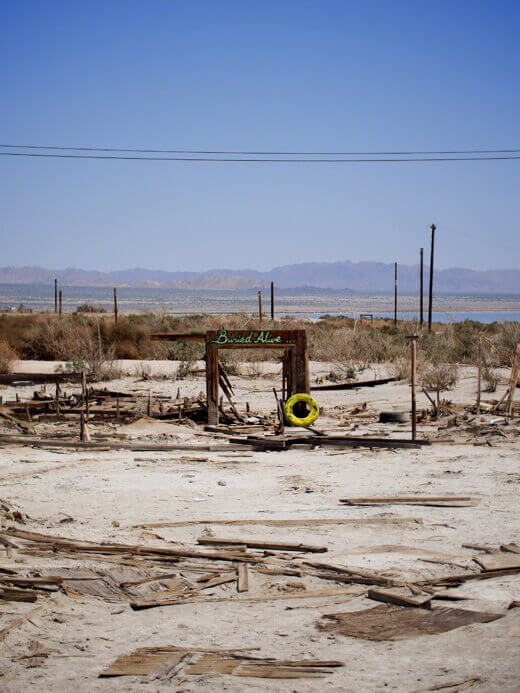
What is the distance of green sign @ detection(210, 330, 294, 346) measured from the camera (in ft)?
52.9

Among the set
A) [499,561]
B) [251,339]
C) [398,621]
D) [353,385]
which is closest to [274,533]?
[499,561]

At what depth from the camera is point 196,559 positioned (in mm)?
7188

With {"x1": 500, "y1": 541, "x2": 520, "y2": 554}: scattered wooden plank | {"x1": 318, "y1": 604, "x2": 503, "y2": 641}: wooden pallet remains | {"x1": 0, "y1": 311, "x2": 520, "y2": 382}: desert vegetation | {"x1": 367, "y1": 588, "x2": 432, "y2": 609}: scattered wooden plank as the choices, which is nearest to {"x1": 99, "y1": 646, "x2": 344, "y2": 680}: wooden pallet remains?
{"x1": 318, "y1": 604, "x2": 503, "y2": 641}: wooden pallet remains

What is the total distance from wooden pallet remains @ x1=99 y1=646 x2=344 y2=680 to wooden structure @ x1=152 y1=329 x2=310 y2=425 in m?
10.7

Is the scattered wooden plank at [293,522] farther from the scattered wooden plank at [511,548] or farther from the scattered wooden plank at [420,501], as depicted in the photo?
the scattered wooden plank at [511,548]

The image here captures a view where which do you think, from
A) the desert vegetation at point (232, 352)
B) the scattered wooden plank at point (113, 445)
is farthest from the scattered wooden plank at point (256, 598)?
the desert vegetation at point (232, 352)

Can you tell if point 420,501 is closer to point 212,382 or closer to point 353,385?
point 212,382

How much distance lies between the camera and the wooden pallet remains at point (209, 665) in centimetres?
494

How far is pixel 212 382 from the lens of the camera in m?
16.1

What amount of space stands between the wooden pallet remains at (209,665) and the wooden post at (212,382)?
10.7 m

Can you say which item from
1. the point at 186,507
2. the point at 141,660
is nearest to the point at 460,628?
the point at 141,660

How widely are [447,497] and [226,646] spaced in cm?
481

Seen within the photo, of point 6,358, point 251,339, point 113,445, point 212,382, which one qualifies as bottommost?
point 113,445

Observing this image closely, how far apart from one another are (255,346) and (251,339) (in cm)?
17
